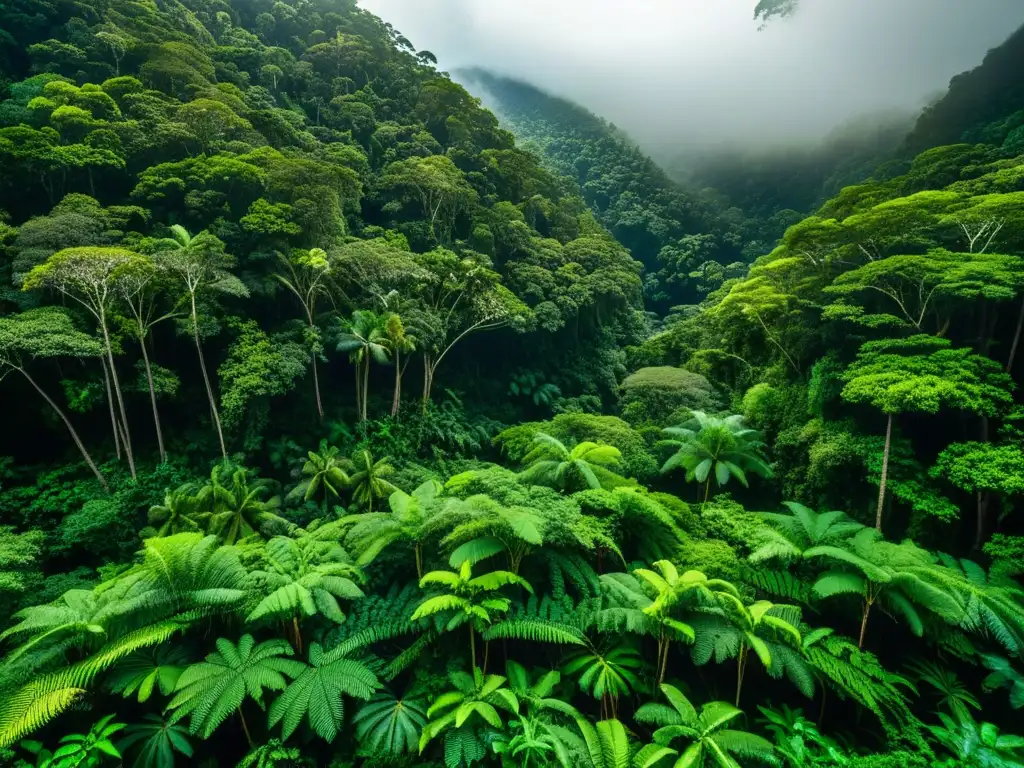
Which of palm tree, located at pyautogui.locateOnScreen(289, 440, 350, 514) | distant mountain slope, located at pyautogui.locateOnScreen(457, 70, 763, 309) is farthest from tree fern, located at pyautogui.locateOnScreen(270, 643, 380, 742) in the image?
distant mountain slope, located at pyautogui.locateOnScreen(457, 70, 763, 309)

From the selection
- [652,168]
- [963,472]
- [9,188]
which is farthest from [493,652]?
[652,168]

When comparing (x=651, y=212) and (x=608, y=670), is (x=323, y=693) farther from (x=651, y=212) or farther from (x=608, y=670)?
(x=651, y=212)

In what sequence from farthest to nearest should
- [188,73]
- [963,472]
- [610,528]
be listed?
[188,73], [963,472], [610,528]

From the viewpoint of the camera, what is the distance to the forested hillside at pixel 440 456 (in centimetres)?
448

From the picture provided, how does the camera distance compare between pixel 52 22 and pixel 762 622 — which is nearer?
pixel 762 622

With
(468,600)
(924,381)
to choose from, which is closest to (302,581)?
(468,600)

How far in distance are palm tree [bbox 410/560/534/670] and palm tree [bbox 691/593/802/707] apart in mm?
2037

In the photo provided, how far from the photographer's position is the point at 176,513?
392 inches

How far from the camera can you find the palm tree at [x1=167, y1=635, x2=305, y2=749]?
4020 mm

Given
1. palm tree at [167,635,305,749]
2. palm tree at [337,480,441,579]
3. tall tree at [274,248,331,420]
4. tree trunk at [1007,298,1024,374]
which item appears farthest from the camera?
tall tree at [274,248,331,420]

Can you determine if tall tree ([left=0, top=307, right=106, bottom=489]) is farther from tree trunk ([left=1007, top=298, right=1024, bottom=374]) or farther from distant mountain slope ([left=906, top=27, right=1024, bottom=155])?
distant mountain slope ([left=906, top=27, right=1024, bottom=155])

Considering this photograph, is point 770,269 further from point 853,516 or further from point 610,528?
point 610,528

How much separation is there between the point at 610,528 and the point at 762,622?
216 cm

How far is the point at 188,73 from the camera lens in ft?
62.3
